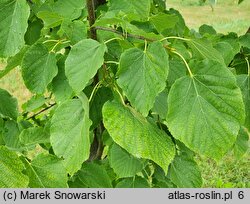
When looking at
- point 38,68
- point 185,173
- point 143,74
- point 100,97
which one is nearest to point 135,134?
point 143,74

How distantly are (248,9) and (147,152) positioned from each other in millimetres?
7993

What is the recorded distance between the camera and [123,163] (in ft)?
5.05

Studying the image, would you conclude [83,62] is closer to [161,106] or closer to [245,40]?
[161,106]

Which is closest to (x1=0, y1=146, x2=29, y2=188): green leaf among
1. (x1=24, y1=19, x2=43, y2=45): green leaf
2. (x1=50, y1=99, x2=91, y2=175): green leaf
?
(x1=50, y1=99, x2=91, y2=175): green leaf

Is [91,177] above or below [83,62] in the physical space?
below

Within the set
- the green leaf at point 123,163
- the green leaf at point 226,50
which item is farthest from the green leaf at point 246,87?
the green leaf at point 123,163

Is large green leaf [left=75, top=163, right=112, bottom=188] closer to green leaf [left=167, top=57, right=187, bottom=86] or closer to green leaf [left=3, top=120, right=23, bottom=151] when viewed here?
green leaf [left=3, top=120, right=23, bottom=151]

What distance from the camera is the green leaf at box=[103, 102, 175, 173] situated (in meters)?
1.08

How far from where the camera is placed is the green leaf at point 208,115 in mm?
1084

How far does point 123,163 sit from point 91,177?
0.42 ft

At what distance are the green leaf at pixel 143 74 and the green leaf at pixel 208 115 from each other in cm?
5

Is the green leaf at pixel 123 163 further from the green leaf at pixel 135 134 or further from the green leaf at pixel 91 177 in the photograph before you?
the green leaf at pixel 135 134

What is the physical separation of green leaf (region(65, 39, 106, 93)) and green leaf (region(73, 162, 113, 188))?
1.47 ft
